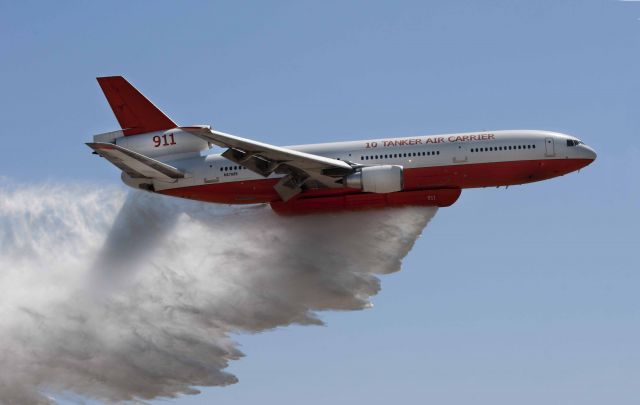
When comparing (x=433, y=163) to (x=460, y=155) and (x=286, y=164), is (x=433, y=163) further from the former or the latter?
(x=286, y=164)

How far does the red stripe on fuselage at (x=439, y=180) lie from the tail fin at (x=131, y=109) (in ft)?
13.1

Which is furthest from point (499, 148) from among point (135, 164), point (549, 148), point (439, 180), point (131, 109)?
point (131, 109)

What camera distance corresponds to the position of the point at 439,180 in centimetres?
5588

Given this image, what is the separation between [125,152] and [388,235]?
13.6 metres

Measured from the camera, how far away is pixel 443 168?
55.8m

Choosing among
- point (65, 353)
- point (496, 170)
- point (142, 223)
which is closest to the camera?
point (65, 353)

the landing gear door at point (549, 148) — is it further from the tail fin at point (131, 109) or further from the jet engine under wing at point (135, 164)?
the tail fin at point (131, 109)

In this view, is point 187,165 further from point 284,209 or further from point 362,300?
point 362,300

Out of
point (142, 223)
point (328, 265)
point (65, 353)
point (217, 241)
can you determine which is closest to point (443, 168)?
point (328, 265)

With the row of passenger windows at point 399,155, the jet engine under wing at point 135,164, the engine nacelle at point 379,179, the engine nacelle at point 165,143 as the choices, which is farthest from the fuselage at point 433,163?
the engine nacelle at point 379,179

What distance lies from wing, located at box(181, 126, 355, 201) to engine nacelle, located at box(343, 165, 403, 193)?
0.71 metres

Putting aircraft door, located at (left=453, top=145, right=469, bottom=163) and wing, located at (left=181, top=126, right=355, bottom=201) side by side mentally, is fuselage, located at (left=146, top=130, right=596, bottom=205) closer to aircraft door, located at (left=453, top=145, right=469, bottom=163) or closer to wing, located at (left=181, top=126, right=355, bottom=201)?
aircraft door, located at (left=453, top=145, right=469, bottom=163)

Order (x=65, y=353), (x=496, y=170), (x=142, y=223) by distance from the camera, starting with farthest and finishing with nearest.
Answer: (x=142, y=223) < (x=496, y=170) < (x=65, y=353)

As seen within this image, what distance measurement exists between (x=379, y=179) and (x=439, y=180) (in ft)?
11.1
